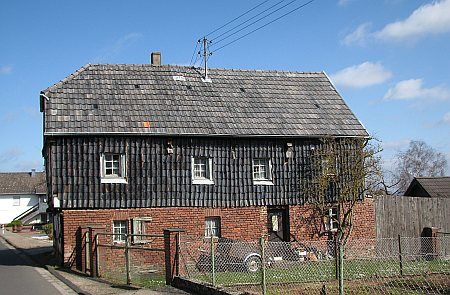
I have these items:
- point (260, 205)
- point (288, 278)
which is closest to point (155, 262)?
point (260, 205)

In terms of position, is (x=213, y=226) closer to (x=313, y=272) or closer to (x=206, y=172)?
(x=206, y=172)

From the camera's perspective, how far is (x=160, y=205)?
23000mm

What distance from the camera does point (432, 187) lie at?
2866cm

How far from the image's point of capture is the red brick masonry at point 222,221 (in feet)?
72.3

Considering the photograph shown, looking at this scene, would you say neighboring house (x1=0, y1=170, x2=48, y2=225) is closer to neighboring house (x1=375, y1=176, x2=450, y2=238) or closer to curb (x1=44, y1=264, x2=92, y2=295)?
curb (x1=44, y1=264, x2=92, y2=295)

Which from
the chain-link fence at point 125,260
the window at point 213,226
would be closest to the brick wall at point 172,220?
the window at point 213,226

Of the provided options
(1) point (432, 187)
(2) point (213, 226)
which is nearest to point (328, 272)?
(2) point (213, 226)

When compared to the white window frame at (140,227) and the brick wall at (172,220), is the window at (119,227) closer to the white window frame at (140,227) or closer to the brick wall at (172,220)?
the brick wall at (172,220)

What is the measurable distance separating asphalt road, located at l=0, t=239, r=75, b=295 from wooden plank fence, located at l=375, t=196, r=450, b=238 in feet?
44.0

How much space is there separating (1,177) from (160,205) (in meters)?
68.2

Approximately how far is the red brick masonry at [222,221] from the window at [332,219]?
456 mm

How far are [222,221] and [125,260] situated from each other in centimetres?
433

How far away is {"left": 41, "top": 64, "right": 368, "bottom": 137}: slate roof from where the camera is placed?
23203mm

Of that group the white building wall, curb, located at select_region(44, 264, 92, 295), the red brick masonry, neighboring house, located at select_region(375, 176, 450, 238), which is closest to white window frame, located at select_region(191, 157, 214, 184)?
the red brick masonry
